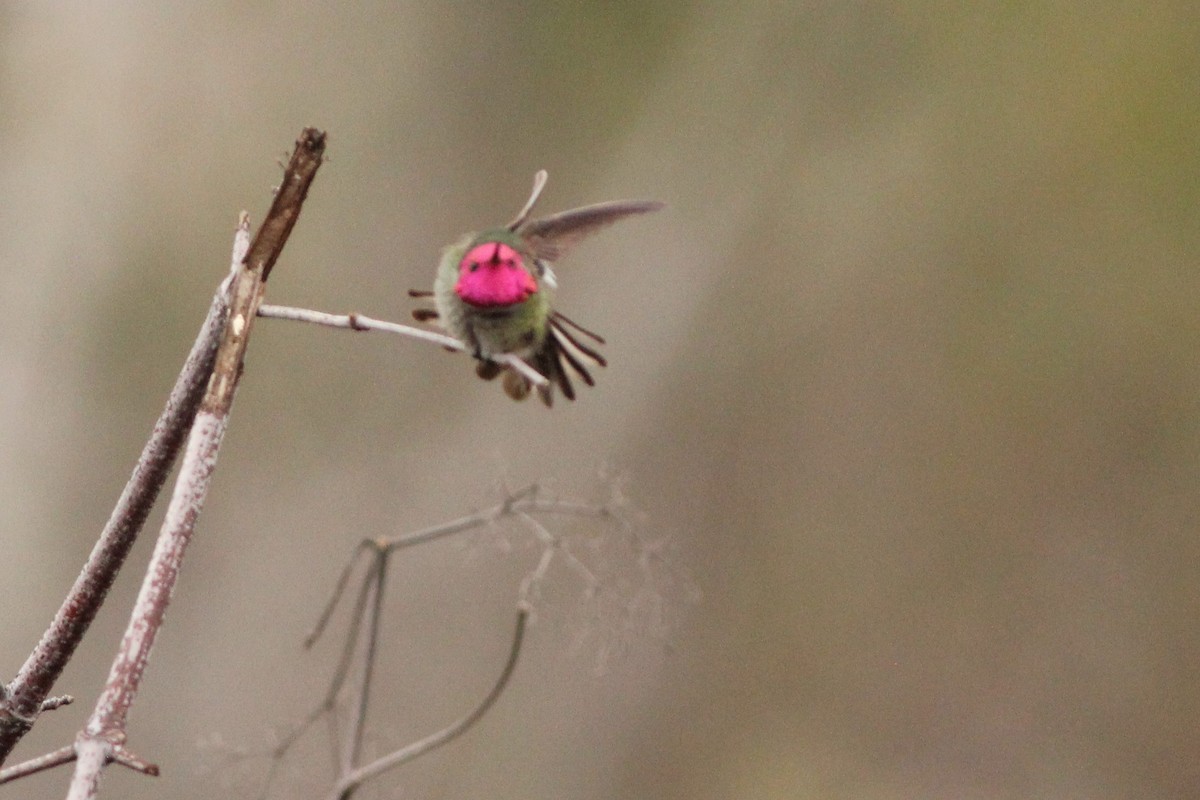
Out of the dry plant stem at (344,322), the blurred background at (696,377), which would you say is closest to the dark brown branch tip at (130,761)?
the dry plant stem at (344,322)

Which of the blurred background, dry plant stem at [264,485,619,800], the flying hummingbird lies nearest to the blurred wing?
the flying hummingbird

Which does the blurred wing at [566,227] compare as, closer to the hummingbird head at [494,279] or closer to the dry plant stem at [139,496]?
the hummingbird head at [494,279]

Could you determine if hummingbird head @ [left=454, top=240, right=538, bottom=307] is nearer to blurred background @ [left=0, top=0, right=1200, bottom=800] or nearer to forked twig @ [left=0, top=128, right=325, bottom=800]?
forked twig @ [left=0, top=128, right=325, bottom=800]

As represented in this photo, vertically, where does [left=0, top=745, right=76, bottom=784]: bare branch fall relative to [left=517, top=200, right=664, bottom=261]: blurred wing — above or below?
below

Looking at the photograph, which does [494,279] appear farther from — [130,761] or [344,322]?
[130,761]

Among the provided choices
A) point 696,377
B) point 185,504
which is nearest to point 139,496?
point 185,504
